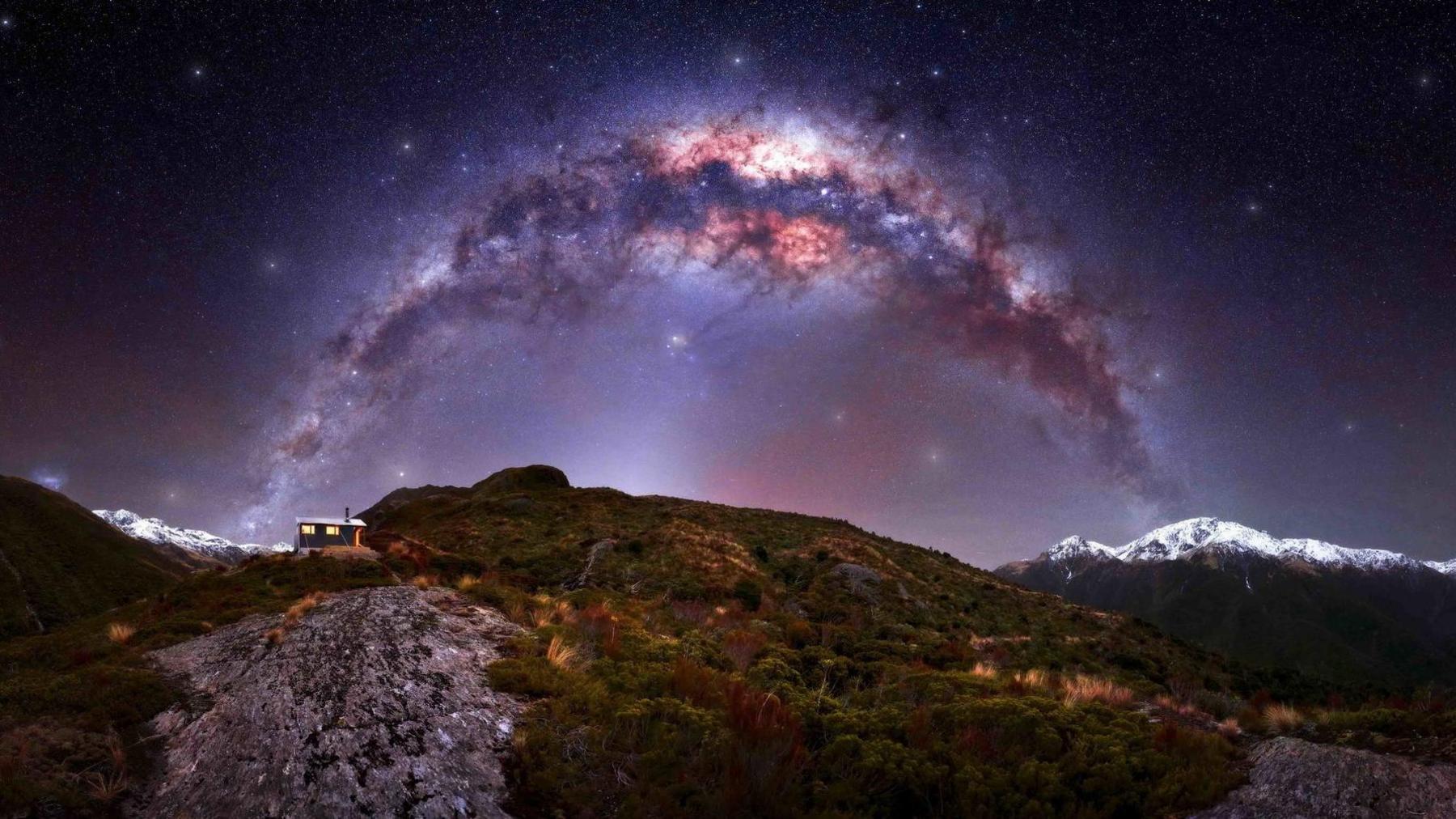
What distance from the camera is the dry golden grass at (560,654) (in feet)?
36.0

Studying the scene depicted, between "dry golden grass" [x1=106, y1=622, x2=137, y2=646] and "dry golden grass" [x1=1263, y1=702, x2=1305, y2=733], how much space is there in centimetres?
1997

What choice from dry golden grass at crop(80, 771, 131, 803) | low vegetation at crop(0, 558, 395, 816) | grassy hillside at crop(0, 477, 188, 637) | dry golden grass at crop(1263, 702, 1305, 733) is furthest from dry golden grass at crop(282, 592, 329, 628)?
grassy hillside at crop(0, 477, 188, 637)

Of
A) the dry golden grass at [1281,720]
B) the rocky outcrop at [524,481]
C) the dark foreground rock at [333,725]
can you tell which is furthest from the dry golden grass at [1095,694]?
the rocky outcrop at [524,481]

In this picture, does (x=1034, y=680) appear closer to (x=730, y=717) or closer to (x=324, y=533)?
(x=730, y=717)

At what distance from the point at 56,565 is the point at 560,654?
142 m

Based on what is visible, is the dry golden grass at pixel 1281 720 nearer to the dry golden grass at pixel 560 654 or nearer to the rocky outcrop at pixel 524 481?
the dry golden grass at pixel 560 654

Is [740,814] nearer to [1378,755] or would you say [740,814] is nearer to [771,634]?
[1378,755]

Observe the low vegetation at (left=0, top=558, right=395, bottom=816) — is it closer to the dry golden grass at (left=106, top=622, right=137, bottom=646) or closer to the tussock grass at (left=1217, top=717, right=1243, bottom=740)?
the dry golden grass at (left=106, top=622, right=137, bottom=646)

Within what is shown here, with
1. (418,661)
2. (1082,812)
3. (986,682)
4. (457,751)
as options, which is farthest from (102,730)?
(986,682)

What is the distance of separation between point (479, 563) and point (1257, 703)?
86.0ft

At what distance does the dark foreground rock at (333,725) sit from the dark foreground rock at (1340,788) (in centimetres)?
852

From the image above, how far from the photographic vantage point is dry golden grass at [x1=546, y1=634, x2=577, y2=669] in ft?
36.0

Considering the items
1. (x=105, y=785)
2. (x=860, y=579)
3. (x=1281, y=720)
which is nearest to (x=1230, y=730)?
(x=1281, y=720)

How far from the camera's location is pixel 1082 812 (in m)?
6.61
